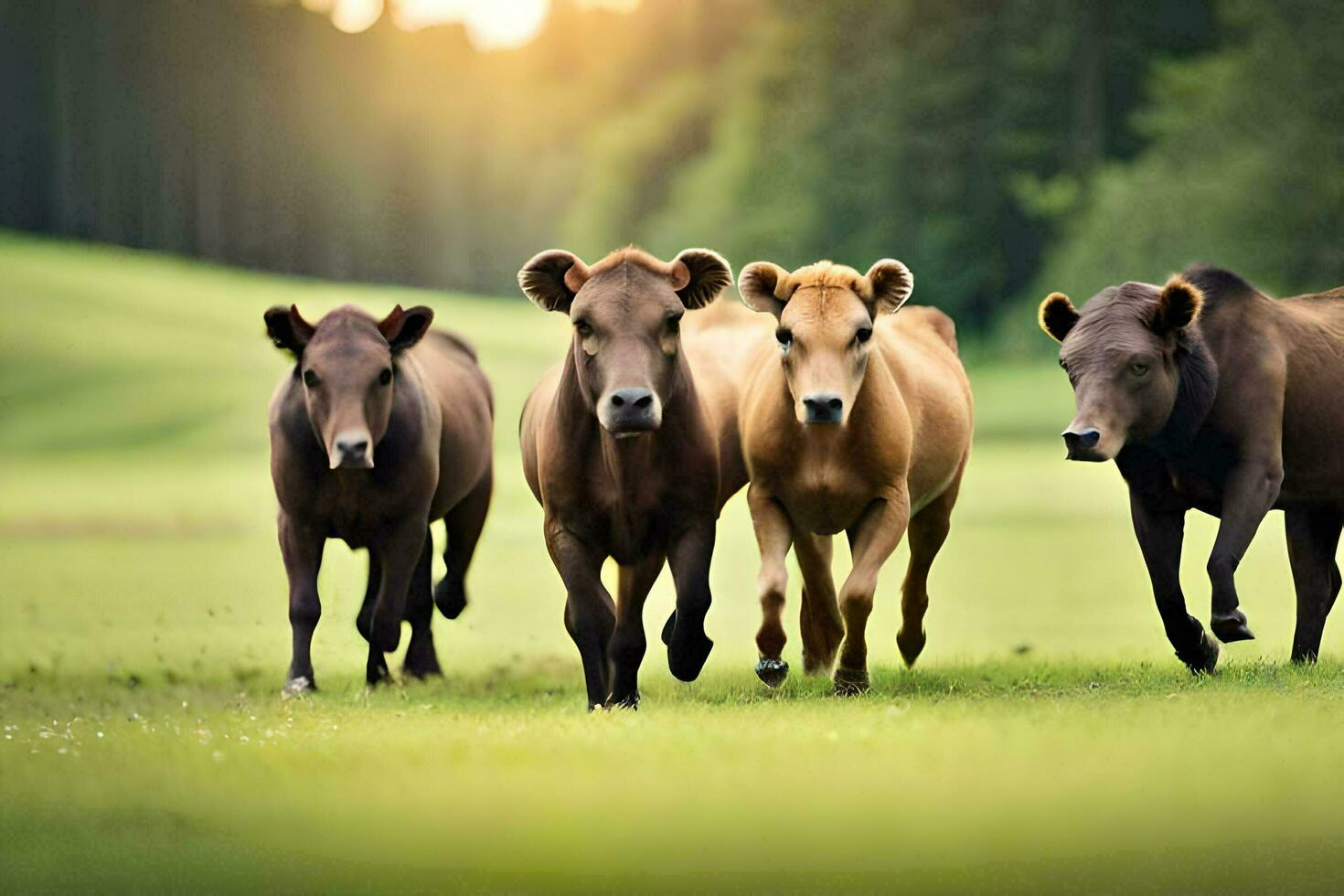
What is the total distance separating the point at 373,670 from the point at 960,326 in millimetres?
40389

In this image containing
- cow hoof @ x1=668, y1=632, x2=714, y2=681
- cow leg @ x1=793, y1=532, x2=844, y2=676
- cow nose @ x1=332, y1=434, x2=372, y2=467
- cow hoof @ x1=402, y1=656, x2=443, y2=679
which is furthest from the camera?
cow hoof @ x1=402, y1=656, x2=443, y2=679

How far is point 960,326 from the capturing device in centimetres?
4997

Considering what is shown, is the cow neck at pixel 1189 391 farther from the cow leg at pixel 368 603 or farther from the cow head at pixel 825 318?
the cow leg at pixel 368 603

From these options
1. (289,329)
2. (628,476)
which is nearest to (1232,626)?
(628,476)

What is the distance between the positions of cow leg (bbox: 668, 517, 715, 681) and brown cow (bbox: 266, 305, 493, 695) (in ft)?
6.61

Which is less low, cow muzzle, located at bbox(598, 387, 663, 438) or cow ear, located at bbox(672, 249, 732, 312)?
cow ear, located at bbox(672, 249, 732, 312)

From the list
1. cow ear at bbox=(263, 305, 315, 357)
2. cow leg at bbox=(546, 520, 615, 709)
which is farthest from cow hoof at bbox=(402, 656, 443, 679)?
cow leg at bbox=(546, 520, 615, 709)

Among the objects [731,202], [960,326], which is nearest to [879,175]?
[960,326]

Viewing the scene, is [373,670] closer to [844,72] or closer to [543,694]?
[543,694]

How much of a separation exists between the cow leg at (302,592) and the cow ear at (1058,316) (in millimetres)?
4503

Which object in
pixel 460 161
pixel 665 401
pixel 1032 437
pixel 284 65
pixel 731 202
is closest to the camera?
pixel 665 401

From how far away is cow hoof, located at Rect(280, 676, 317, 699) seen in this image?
1036 cm

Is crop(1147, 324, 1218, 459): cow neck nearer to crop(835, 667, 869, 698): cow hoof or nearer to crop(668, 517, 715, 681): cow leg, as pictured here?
crop(835, 667, 869, 698): cow hoof

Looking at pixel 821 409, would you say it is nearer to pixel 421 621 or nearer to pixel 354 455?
pixel 354 455
